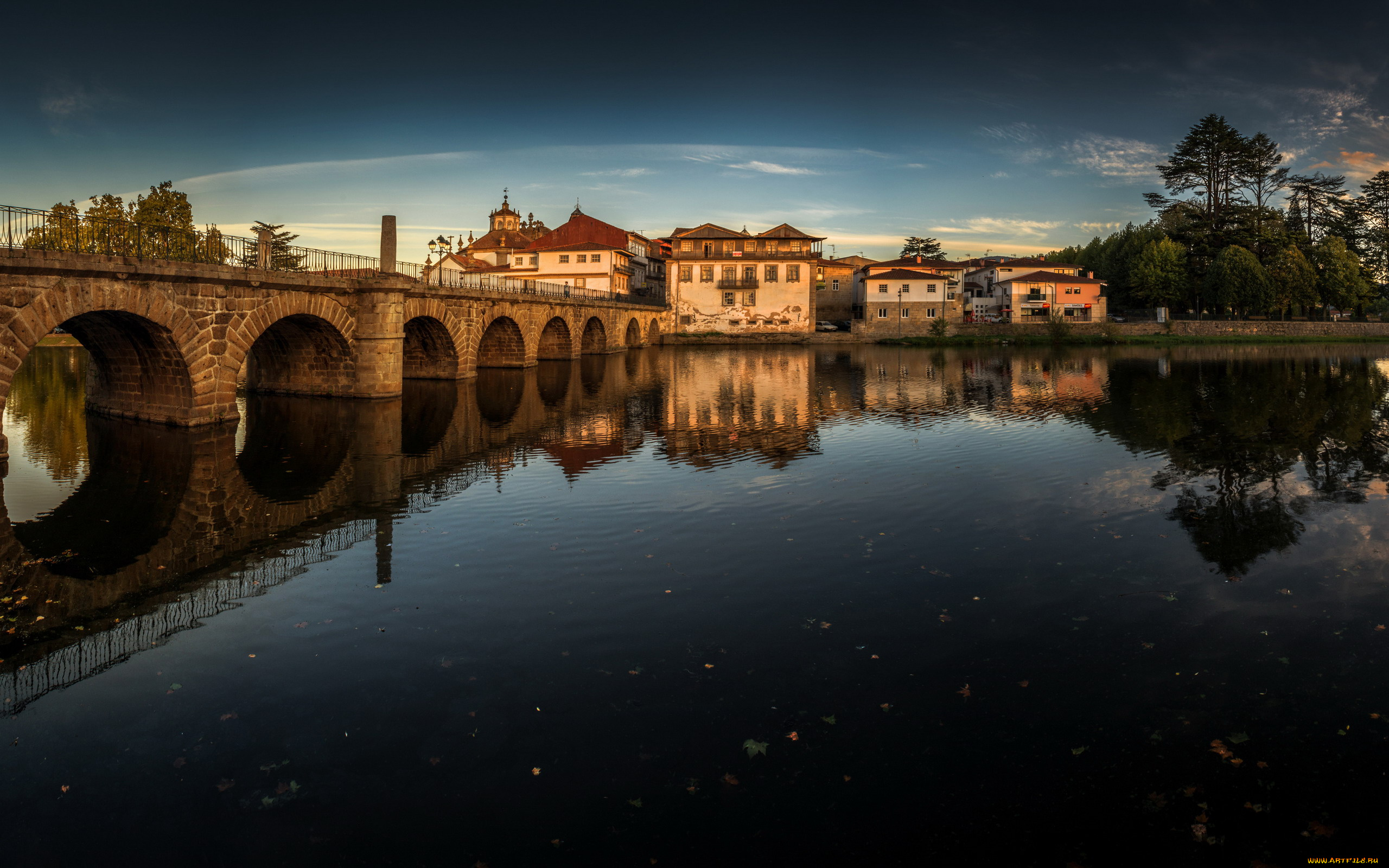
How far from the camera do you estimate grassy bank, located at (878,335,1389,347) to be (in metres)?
81.2

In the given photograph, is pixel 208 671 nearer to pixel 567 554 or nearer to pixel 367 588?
pixel 367 588

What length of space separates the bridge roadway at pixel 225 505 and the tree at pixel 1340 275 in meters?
91.7

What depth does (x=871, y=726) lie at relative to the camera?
6.91 meters

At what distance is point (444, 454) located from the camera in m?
19.7

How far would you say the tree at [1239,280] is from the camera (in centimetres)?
8162

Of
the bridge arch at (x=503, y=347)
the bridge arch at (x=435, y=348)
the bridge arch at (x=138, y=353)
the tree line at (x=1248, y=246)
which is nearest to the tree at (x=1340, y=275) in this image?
the tree line at (x=1248, y=246)

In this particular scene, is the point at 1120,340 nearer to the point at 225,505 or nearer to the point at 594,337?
the point at 594,337

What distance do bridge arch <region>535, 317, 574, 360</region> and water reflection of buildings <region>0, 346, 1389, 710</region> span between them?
10384 mm

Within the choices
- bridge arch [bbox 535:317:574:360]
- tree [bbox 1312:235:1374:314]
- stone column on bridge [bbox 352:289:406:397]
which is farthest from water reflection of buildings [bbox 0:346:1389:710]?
tree [bbox 1312:235:1374:314]

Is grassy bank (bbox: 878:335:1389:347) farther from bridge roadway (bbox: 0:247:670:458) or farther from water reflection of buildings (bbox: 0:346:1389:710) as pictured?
bridge roadway (bbox: 0:247:670:458)

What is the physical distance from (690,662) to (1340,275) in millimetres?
104749

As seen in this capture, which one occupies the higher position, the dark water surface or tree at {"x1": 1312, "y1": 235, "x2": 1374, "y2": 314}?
tree at {"x1": 1312, "y1": 235, "x2": 1374, "y2": 314}

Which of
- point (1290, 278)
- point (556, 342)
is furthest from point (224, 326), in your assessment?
point (1290, 278)

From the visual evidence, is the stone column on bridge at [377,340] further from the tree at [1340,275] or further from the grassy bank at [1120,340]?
the tree at [1340,275]
